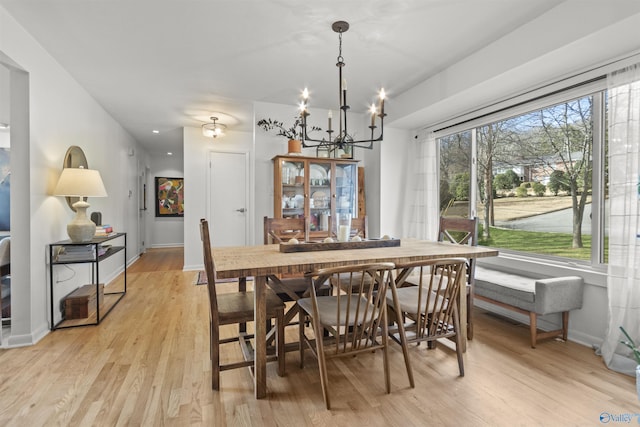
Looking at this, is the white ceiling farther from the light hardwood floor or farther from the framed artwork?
the framed artwork

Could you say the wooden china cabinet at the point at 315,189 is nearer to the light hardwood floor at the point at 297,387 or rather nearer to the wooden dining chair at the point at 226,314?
the light hardwood floor at the point at 297,387

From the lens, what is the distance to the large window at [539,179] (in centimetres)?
248

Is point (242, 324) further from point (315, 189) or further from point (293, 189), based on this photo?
point (315, 189)

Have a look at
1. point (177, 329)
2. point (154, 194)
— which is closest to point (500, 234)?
point (177, 329)

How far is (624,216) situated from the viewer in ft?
6.87

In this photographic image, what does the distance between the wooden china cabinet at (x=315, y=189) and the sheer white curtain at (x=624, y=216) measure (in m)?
2.71

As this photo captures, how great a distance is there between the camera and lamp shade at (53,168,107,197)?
2684mm

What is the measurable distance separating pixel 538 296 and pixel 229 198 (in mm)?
4520

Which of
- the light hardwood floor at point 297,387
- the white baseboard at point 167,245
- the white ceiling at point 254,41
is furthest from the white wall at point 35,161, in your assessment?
the white baseboard at point 167,245

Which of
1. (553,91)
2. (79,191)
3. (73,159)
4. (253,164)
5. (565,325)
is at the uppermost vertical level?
(553,91)

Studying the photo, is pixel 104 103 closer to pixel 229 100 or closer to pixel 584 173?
pixel 229 100

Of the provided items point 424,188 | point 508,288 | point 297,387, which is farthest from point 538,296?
point 424,188

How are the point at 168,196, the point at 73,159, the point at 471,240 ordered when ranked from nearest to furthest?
1. the point at 471,240
2. the point at 73,159
3. the point at 168,196

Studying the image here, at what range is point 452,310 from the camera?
1963 millimetres
